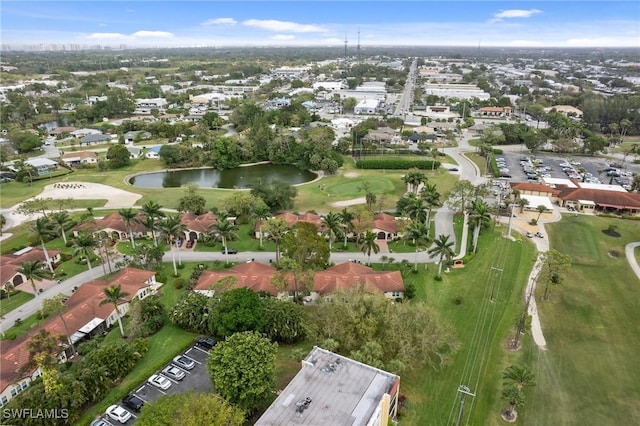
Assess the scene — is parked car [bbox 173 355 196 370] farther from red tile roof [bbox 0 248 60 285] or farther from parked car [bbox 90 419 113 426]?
red tile roof [bbox 0 248 60 285]

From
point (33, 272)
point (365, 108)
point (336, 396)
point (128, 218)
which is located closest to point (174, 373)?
point (336, 396)

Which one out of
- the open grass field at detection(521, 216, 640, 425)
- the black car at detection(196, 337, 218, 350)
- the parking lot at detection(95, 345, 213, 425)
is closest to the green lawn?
the parking lot at detection(95, 345, 213, 425)

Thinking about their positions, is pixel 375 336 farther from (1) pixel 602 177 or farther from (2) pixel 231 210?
(1) pixel 602 177

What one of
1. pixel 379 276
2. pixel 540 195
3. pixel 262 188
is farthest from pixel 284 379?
pixel 540 195

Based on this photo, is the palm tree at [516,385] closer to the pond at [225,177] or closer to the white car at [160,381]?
the white car at [160,381]

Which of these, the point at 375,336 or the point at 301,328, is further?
the point at 301,328

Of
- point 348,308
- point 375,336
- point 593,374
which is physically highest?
point 348,308
